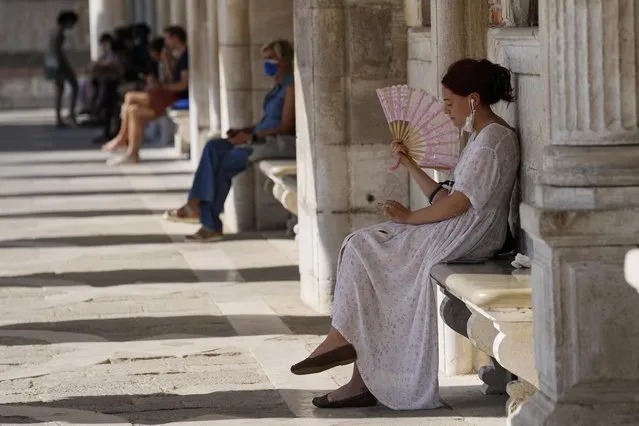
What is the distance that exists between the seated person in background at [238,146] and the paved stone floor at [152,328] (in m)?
0.25

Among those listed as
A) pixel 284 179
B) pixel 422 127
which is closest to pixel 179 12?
pixel 284 179

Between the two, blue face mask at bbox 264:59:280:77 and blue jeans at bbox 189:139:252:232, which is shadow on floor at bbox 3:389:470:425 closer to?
blue face mask at bbox 264:59:280:77

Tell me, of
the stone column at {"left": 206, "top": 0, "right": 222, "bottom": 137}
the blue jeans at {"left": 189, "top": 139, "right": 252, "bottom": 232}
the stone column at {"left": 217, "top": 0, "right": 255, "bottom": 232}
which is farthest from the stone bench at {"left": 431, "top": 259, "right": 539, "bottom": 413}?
the stone column at {"left": 206, "top": 0, "right": 222, "bottom": 137}

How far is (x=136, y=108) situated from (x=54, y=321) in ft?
31.1

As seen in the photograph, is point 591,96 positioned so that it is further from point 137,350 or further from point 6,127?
point 6,127

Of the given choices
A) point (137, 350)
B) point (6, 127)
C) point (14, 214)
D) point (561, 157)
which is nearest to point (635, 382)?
point (561, 157)

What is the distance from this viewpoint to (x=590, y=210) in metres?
5.40

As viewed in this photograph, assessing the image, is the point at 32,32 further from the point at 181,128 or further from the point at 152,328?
the point at 152,328

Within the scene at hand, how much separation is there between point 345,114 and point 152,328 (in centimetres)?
145

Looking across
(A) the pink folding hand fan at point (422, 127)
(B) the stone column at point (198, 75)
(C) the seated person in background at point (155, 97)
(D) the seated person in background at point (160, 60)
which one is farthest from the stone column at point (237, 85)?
(A) the pink folding hand fan at point (422, 127)

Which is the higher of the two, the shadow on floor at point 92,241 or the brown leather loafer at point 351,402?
the brown leather loafer at point 351,402

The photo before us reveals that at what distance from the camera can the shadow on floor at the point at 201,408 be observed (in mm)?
6453

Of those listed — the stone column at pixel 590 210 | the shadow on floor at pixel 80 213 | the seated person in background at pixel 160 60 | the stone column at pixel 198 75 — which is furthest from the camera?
the seated person in background at pixel 160 60

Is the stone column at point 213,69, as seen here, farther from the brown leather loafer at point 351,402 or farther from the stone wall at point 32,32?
the stone wall at point 32,32
